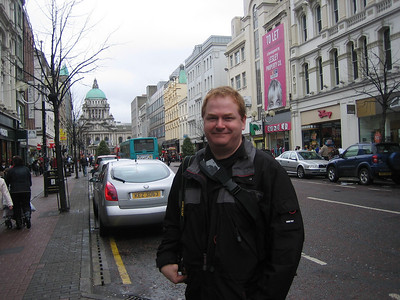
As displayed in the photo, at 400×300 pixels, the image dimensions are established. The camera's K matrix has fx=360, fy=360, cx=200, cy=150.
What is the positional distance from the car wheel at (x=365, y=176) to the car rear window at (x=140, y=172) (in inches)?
381

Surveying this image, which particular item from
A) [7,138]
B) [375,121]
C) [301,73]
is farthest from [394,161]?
[7,138]

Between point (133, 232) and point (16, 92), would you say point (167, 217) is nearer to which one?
point (133, 232)

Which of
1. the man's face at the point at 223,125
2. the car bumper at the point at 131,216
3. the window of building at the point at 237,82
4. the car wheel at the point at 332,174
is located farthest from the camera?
the window of building at the point at 237,82

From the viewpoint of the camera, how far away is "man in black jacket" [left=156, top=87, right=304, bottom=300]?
6.33 ft

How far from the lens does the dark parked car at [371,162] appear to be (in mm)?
14023

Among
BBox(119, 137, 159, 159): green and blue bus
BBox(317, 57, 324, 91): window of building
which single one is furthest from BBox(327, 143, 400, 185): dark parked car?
BBox(119, 137, 159, 159): green and blue bus

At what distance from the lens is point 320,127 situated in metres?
29.7

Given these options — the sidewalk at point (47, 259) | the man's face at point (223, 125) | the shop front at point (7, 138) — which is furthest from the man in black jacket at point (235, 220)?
the shop front at point (7, 138)

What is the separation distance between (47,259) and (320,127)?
89.0ft

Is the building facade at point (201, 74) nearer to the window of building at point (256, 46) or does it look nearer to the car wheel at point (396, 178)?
the window of building at point (256, 46)

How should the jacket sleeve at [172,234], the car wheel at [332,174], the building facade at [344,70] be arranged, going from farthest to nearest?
1. the building facade at [344,70]
2. the car wheel at [332,174]
3. the jacket sleeve at [172,234]

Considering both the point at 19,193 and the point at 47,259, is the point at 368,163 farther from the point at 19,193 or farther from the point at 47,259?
the point at 47,259

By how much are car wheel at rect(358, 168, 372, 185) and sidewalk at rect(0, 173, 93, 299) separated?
35.8ft

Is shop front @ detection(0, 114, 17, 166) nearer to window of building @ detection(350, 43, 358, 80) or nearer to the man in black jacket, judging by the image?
window of building @ detection(350, 43, 358, 80)
